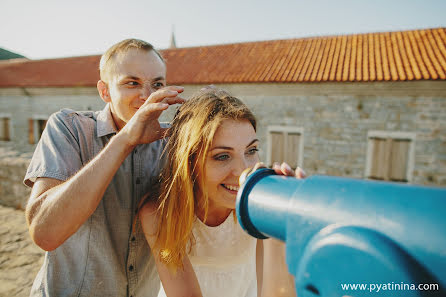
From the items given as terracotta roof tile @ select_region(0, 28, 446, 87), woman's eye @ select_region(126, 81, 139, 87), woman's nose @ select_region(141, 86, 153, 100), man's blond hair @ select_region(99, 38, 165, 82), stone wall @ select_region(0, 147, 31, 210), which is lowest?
stone wall @ select_region(0, 147, 31, 210)

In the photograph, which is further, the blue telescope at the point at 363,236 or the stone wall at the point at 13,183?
the stone wall at the point at 13,183

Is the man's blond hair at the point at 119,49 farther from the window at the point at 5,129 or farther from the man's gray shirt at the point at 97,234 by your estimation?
the window at the point at 5,129

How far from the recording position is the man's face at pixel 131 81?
→ 4.98 ft

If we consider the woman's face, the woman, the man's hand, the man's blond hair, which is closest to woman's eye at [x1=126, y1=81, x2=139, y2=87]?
the man's blond hair

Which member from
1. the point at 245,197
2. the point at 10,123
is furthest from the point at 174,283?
the point at 10,123

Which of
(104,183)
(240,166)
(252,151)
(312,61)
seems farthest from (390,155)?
(104,183)

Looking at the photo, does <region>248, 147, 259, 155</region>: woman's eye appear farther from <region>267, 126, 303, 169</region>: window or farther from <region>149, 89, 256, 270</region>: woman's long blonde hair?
<region>267, 126, 303, 169</region>: window

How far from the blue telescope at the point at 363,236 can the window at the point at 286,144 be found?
29.2 ft

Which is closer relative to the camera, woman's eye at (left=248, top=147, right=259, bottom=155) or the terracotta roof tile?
woman's eye at (left=248, top=147, right=259, bottom=155)

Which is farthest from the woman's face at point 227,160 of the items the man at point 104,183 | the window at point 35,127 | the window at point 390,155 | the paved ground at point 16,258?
the window at point 35,127

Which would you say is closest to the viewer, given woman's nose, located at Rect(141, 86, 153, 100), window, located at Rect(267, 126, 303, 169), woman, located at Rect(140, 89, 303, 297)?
woman, located at Rect(140, 89, 303, 297)

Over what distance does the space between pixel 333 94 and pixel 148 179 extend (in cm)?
832

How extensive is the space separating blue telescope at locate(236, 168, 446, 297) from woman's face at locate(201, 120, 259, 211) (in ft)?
2.12

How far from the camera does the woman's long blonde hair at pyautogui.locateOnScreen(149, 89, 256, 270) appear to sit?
1226 millimetres
